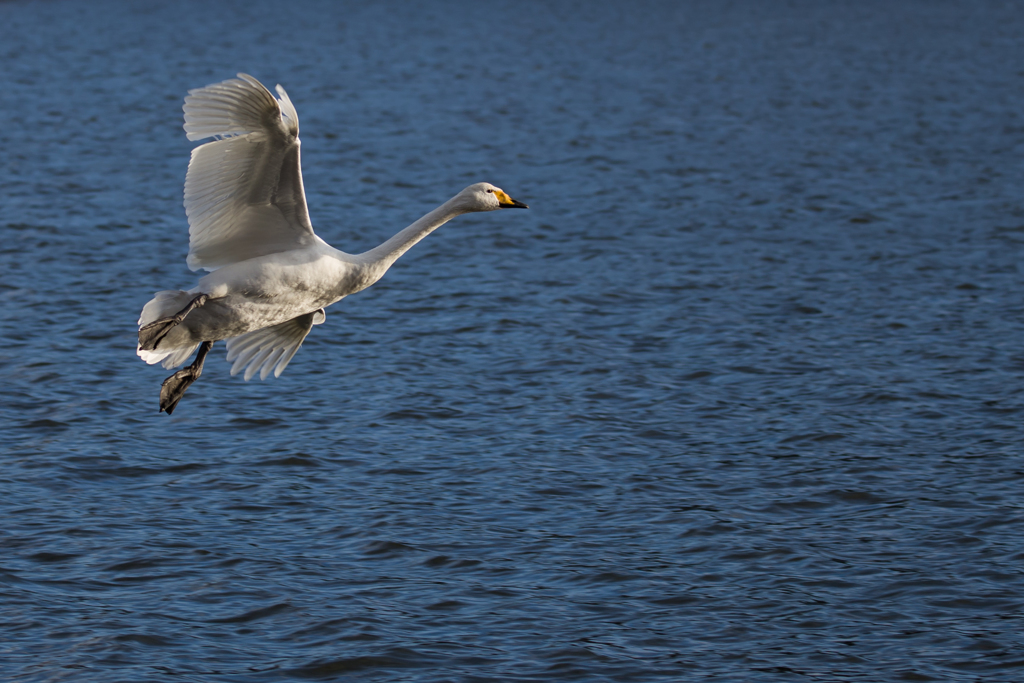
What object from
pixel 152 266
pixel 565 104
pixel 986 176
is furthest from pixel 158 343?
pixel 565 104

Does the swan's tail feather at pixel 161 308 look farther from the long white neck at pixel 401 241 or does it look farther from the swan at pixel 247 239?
the long white neck at pixel 401 241

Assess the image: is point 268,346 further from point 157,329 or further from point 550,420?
point 550,420

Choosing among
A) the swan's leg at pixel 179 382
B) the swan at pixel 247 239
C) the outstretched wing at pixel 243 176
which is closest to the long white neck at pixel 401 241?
the swan at pixel 247 239

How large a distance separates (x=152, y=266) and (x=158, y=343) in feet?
31.9

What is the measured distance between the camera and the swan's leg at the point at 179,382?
33.9 ft

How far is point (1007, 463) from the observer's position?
520 inches

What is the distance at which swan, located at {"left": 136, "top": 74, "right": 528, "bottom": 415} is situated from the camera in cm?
942

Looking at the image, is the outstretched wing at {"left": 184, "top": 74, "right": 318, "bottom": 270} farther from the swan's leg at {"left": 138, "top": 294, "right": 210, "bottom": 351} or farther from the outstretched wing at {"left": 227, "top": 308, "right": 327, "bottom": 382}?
the outstretched wing at {"left": 227, "top": 308, "right": 327, "bottom": 382}

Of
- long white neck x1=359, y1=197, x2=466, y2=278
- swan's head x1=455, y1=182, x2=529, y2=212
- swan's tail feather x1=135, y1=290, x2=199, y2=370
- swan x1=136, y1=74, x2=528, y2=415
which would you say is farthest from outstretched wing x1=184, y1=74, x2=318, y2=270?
swan's head x1=455, y1=182, x2=529, y2=212

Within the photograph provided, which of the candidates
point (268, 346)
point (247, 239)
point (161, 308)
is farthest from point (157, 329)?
point (268, 346)

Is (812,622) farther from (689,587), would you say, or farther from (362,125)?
(362,125)

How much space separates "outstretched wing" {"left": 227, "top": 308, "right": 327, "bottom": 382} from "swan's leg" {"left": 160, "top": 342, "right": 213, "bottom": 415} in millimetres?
923

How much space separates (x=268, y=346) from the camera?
11.5 meters

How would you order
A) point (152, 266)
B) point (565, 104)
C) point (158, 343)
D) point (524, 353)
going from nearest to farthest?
1. point (158, 343)
2. point (524, 353)
3. point (152, 266)
4. point (565, 104)
